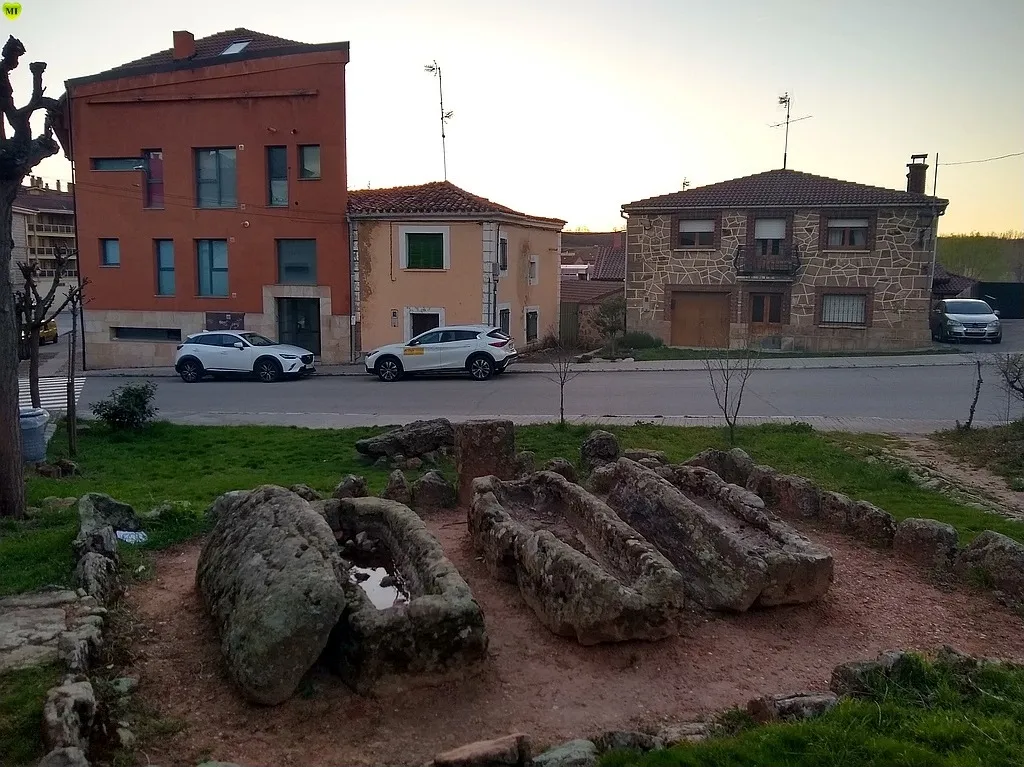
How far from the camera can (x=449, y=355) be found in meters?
21.8

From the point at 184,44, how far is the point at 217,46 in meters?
1.08

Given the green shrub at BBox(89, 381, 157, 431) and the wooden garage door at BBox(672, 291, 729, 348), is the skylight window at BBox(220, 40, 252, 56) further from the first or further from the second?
the wooden garage door at BBox(672, 291, 729, 348)

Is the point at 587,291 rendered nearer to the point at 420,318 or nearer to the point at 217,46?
the point at 420,318

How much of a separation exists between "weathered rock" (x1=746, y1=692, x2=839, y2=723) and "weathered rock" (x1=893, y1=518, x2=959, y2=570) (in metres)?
2.88

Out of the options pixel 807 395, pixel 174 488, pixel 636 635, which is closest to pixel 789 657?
pixel 636 635

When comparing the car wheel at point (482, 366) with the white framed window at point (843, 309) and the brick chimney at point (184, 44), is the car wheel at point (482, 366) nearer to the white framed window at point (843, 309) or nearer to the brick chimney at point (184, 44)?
the white framed window at point (843, 309)

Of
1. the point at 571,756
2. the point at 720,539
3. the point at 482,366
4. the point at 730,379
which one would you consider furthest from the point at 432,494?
the point at 730,379

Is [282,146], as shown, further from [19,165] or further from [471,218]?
[19,165]

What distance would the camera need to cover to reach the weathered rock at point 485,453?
963 centimetres

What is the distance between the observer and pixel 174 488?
10312 millimetres

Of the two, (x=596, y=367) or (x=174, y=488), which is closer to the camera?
(x=174, y=488)

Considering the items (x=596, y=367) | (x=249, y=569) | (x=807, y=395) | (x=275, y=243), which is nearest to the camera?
(x=249, y=569)

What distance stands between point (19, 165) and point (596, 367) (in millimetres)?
17415

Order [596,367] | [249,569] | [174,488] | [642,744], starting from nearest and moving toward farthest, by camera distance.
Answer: [642,744]
[249,569]
[174,488]
[596,367]
